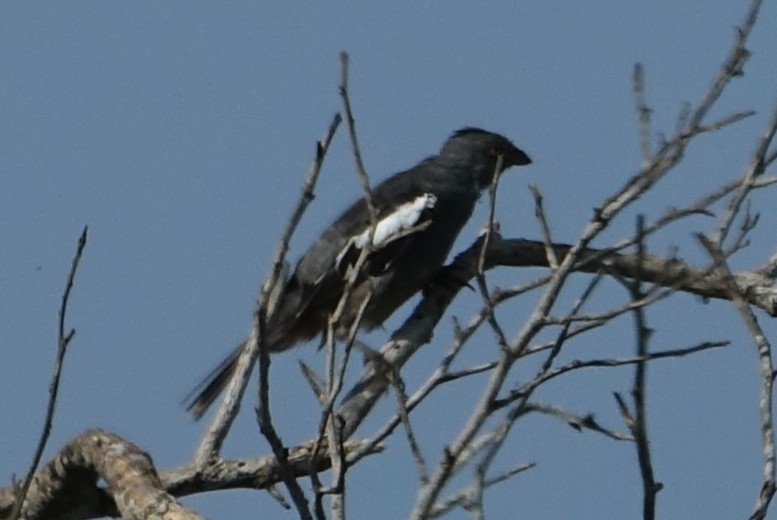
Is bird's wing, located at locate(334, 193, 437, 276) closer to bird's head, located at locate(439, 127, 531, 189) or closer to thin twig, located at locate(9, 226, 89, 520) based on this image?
bird's head, located at locate(439, 127, 531, 189)

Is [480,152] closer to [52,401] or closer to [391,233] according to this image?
[391,233]

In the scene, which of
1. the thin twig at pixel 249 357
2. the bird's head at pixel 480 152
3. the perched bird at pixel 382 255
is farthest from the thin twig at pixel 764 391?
the bird's head at pixel 480 152

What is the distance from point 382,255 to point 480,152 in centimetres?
145

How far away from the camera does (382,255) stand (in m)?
8.19

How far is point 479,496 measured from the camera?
3.82m

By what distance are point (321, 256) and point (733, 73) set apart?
4.35 metres

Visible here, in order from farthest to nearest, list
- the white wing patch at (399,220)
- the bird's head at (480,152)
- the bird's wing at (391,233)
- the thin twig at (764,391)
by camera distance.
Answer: the bird's head at (480,152), the white wing patch at (399,220), the bird's wing at (391,233), the thin twig at (764,391)

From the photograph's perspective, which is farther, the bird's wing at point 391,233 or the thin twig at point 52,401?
the bird's wing at point 391,233

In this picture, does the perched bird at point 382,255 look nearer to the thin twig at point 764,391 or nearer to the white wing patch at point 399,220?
the white wing patch at point 399,220

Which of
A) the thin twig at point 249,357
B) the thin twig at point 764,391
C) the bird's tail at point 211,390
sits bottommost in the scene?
the thin twig at point 764,391

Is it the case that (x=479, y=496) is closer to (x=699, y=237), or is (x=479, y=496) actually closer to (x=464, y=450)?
(x=464, y=450)

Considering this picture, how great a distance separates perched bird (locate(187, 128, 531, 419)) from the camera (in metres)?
8.21

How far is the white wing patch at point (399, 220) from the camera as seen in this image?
843 centimetres

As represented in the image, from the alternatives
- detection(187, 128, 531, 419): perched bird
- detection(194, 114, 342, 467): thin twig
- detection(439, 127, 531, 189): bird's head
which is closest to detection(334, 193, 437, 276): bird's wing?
detection(187, 128, 531, 419): perched bird
